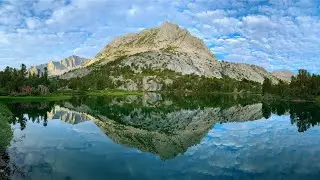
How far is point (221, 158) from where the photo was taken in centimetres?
5250

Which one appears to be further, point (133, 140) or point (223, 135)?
point (223, 135)

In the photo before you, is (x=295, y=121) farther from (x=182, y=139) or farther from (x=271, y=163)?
(x=271, y=163)

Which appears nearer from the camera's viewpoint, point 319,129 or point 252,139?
point 252,139

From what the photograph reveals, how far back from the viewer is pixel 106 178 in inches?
1534

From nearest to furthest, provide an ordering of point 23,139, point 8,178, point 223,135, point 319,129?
point 8,178, point 23,139, point 223,135, point 319,129

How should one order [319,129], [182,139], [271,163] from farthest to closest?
[319,129] < [182,139] < [271,163]

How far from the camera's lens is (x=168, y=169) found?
44.1 metres

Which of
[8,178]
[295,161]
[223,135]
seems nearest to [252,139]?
[223,135]

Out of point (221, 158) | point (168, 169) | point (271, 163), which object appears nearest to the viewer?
point (168, 169)

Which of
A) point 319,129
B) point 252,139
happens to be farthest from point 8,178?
point 319,129

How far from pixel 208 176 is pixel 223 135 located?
3778 centimetres

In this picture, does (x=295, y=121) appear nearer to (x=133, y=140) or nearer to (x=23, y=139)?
(x=133, y=140)

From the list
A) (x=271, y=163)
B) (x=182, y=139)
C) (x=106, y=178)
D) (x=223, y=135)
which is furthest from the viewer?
(x=223, y=135)

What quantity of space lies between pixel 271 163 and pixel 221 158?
7179 millimetres
